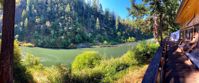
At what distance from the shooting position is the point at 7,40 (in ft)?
29.1

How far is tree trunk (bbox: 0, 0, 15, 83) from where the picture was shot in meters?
8.73

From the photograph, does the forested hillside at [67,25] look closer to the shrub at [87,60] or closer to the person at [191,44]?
the shrub at [87,60]

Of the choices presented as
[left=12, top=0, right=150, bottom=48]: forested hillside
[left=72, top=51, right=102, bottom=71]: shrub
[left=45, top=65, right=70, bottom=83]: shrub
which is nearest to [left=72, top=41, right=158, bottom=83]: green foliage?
[left=45, top=65, right=70, bottom=83]: shrub

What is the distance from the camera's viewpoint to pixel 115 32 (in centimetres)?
15988

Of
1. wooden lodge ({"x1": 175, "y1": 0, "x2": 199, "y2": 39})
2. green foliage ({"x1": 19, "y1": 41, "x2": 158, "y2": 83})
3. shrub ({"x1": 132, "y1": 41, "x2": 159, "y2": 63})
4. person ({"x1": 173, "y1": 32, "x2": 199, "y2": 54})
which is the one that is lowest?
green foliage ({"x1": 19, "y1": 41, "x2": 158, "y2": 83})

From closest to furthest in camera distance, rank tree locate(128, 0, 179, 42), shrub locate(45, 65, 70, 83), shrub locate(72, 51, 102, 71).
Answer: shrub locate(45, 65, 70, 83), shrub locate(72, 51, 102, 71), tree locate(128, 0, 179, 42)

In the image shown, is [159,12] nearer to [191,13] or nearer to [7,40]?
[191,13]

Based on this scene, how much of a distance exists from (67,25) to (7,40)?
13890cm

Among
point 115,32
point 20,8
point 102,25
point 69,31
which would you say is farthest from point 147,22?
point 20,8

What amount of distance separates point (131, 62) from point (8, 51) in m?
12.2

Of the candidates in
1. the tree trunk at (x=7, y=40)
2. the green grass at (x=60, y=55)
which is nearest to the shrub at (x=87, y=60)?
the green grass at (x=60, y=55)

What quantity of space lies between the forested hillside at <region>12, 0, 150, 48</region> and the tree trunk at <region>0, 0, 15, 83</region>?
10504 cm

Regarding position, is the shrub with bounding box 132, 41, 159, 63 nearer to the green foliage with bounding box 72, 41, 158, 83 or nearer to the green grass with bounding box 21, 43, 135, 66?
the green foliage with bounding box 72, 41, 158, 83

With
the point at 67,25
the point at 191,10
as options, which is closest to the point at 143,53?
the point at 191,10
